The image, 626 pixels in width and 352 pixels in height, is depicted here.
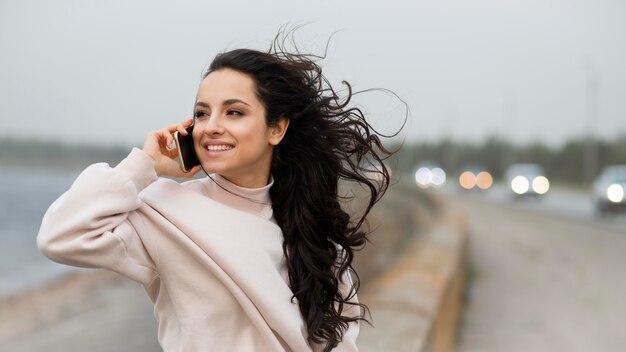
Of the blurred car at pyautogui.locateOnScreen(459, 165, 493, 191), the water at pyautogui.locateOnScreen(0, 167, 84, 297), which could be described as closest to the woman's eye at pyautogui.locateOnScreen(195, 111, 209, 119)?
the water at pyautogui.locateOnScreen(0, 167, 84, 297)

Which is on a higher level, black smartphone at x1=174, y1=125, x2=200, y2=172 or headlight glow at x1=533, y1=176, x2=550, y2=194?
black smartphone at x1=174, y1=125, x2=200, y2=172

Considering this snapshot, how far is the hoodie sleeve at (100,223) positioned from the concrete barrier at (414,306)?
6.56ft

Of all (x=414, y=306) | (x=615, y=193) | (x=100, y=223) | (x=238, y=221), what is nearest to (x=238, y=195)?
(x=238, y=221)

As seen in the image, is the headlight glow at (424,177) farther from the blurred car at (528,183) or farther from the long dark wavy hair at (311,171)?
the long dark wavy hair at (311,171)

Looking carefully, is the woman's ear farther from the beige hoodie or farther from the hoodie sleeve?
the hoodie sleeve

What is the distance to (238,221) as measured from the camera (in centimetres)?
196

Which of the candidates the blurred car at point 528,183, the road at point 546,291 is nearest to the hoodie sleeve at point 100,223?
the road at point 546,291

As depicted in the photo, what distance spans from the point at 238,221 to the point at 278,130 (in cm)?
32

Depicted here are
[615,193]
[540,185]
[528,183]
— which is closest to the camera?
[615,193]

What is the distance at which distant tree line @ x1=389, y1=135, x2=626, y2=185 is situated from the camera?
52.6 metres

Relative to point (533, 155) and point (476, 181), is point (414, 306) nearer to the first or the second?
point (476, 181)

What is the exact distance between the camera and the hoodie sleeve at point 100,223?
1694 millimetres

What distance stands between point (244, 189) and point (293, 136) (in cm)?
28

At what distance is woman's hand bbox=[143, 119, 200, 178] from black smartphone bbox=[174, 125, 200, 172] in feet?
0.05
